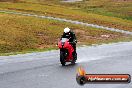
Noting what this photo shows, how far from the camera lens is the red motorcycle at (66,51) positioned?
2077 cm

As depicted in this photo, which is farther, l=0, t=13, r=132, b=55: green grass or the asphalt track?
l=0, t=13, r=132, b=55: green grass

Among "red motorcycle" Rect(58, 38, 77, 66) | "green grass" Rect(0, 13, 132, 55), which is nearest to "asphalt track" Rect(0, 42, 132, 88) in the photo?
"red motorcycle" Rect(58, 38, 77, 66)

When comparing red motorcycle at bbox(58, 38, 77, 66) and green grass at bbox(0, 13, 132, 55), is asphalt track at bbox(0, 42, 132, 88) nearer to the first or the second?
red motorcycle at bbox(58, 38, 77, 66)

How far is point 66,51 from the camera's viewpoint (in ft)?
69.2

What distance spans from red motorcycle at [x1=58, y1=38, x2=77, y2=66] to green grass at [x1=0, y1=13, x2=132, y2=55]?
12832 millimetres

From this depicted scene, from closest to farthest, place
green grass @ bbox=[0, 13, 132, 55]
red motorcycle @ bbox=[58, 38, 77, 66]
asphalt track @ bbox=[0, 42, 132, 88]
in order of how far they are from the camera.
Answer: asphalt track @ bbox=[0, 42, 132, 88] < red motorcycle @ bbox=[58, 38, 77, 66] < green grass @ bbox=[0, 13, 132, 55]

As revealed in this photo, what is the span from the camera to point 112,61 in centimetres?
2275

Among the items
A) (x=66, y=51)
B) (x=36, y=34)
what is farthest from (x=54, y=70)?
(x=36, y=34)

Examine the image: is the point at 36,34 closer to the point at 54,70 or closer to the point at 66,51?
the point at 66,51

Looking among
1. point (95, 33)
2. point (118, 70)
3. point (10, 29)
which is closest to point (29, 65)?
point (118, 70)

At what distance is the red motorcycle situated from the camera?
68.1 ft

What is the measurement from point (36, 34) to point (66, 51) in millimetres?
23912

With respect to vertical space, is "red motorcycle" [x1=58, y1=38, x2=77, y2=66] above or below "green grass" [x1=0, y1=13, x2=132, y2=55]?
above

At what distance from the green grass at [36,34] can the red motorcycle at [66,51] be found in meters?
12.8
